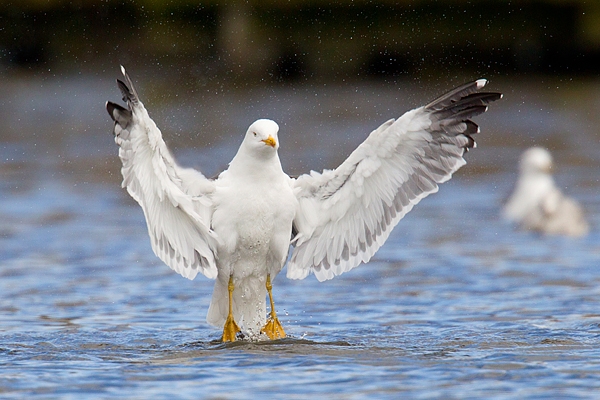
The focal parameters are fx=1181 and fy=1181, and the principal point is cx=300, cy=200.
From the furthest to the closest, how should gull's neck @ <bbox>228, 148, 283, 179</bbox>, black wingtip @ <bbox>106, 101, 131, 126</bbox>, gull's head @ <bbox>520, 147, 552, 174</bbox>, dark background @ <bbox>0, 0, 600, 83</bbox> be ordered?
1. dark background @ <bbox>0, 0, 600, 83</bbox>
2. gull's head @ <bbox>520, 147, 552, 174</bbox>
3. gull's neck @ <bbox>228, 148, 283, 179</bbox>
4. black wingtip @ <bbox>106, 101, 131, 126</bbox>

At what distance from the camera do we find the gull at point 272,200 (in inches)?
290

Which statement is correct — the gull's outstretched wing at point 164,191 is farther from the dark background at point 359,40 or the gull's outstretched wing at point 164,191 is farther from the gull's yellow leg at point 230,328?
the dark background at point 359,40

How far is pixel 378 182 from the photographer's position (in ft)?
25.4

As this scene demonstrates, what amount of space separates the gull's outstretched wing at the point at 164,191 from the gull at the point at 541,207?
5.47m

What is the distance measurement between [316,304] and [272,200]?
1.84 m

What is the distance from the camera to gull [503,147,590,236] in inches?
478

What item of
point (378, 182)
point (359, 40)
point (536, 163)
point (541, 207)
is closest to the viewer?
point (378, 182)

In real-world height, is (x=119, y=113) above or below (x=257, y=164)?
above

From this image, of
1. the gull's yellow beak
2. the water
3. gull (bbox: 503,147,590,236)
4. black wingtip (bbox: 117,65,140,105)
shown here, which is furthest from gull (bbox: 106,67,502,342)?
gull (bbox: 503,147,590,236)

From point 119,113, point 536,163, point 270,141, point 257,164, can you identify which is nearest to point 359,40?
point 536,163

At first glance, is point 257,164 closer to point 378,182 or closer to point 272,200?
point 272,200

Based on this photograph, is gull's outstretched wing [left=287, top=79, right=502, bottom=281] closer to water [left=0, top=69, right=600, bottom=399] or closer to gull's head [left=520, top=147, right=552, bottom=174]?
water [left=0, top=69, right=600, bottom=399]

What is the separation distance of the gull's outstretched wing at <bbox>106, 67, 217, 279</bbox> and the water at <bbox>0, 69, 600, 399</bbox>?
0.60 metres

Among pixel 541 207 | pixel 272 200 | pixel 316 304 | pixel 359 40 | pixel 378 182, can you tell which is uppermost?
pixel 359 40
